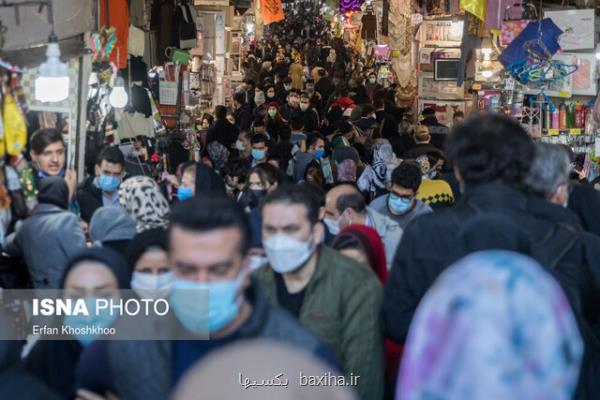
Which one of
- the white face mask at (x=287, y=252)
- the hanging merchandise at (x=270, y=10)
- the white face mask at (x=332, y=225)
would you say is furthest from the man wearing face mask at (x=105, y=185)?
the hanging merchandise at (x=270, y=10)

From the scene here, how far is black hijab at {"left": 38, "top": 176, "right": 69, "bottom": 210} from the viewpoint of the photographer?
595 cm

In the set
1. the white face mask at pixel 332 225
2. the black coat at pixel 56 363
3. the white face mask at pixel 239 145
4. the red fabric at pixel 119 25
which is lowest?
the black coat at pixel 56 363

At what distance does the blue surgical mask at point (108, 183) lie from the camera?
24.2 ft

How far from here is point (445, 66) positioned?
17.6 metres

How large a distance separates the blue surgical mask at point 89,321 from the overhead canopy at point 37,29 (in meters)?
2.69

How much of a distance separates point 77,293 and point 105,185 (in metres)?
3.61

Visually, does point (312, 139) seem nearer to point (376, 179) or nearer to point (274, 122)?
point (376, 179)

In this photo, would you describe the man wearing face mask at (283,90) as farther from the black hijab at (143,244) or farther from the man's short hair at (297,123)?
the black hijab at (143,244)

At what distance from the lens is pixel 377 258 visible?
192 inches

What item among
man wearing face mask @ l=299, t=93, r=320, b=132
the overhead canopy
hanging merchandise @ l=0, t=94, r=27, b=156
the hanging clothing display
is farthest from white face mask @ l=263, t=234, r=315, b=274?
man wearing face mask @ l=299, t=93, r=320, b=132

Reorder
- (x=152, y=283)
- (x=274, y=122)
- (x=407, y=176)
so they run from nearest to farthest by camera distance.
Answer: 1. (x=152, y=283)
2. (x=407, y=176)
3. (x=274, y=122)

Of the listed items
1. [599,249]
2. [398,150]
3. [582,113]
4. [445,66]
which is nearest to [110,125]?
[398,150]

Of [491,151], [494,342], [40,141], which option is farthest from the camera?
[40,141]

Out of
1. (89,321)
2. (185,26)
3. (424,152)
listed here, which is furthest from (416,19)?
(89,321)
